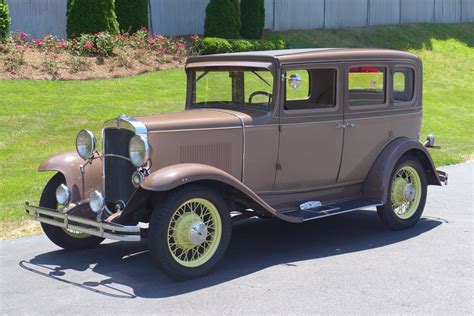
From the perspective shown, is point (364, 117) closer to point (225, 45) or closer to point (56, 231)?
point (56, 231)

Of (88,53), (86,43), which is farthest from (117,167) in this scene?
(88,53)

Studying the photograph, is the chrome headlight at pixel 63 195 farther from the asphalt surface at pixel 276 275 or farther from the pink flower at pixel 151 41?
the pink flower at pixel 151 41

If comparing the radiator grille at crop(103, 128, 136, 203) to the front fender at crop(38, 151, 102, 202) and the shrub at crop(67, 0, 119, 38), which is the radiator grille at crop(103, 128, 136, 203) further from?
the shrub at crop(67, 0, 119, 38)

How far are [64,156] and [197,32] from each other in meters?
16.2

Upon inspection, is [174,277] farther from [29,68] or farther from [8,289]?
[29,68]

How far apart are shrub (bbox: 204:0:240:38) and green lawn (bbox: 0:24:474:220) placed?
323 cm

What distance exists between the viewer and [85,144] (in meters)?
6.75

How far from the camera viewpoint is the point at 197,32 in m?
22.9

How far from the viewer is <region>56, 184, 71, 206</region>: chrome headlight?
6.60 meters

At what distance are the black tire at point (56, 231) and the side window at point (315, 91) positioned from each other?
235cm

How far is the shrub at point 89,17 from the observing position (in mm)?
17703

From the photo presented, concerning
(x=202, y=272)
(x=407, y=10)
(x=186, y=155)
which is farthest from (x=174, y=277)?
(x=407, y=10)

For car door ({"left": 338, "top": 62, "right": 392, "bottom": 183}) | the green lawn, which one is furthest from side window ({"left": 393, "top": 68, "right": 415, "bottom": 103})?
the green lawn

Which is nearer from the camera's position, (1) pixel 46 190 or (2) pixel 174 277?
(2) pixel 174 277
